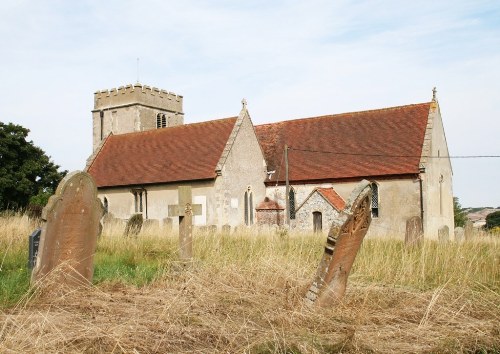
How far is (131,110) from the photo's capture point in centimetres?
3781

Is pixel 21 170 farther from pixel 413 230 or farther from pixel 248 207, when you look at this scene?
pixel 413 230

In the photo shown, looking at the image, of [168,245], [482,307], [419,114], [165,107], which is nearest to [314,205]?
[419,114]

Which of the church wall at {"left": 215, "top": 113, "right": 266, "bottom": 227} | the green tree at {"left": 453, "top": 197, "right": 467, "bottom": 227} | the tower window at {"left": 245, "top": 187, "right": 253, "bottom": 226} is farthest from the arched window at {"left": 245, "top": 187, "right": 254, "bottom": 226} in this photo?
the green tree at {"left": 453, "top": 197, "right": 467, "bottom": 227}

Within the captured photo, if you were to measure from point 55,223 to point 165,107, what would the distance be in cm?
3328

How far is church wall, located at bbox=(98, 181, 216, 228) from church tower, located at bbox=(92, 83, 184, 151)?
9.31 m

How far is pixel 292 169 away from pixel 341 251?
2222 cm

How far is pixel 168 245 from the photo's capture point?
12.3 metres

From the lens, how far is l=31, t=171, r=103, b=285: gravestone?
7355 mm

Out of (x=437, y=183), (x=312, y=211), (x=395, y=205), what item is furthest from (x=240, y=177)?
(x=437, y=183)

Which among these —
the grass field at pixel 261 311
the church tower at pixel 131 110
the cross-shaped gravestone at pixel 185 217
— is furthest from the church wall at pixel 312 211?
the grass field at pixel 261 311

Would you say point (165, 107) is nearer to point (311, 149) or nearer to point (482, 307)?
point (311, 149)

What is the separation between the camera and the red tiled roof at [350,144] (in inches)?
1019

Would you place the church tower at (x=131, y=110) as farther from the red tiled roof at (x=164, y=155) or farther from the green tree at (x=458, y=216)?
the green tree at (x=458, y=216)

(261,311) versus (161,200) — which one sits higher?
(161,200)
